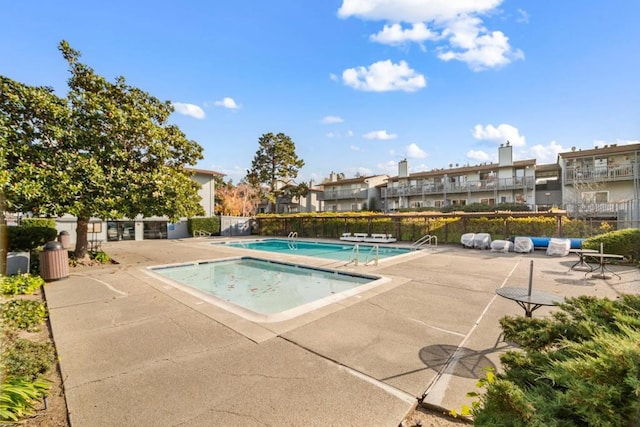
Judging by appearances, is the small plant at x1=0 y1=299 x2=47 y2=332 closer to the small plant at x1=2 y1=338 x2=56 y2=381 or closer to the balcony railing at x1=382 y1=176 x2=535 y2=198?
the small plant at x1=2 y1=338 x2=56 y2=381

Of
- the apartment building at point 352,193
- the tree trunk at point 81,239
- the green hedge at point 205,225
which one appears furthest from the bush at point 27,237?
the apartment building at point 352,193

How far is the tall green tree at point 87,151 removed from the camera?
9.30 metres

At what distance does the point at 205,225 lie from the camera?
28125 mm

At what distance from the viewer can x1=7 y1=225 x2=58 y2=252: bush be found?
11836 millimetres

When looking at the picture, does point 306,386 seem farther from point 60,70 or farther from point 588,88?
point 60,70

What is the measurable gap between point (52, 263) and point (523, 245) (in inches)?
764

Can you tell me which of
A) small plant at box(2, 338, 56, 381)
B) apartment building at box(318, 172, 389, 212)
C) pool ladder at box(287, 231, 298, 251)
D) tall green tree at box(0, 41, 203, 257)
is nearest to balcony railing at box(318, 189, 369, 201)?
apartment building at box(318, 172, 389, 212)

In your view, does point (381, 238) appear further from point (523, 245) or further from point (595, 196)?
point (595, 196)

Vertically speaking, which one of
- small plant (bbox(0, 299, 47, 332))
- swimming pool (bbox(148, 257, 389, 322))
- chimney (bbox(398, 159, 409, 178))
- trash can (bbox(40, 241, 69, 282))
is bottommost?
swimming pool (bbox(148, 257, 389, 322))

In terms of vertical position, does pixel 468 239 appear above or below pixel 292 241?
above

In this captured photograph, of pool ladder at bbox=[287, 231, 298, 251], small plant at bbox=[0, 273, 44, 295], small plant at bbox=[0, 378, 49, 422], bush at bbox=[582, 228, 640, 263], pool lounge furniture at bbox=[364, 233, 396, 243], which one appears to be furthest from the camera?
pool lounge furniture at bbox=[364, 233, 396, 243]

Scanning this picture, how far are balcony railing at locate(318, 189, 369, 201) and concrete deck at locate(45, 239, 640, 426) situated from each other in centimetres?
3345

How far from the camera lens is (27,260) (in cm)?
931

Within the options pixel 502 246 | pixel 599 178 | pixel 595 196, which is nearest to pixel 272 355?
pixel 502 246
